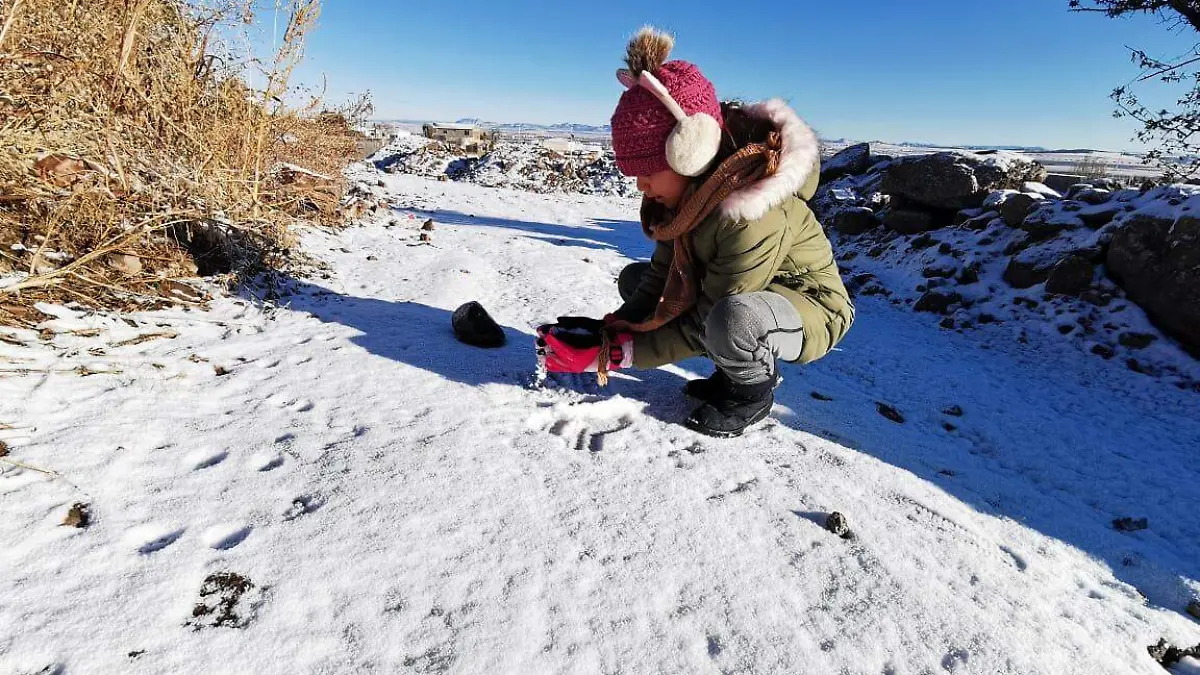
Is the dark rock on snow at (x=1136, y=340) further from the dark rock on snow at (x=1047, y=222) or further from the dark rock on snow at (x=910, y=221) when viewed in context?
the dark rock on snow at (x=910, y=221)

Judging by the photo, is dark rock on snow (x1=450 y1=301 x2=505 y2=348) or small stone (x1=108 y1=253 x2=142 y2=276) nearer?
small stone (x1=108 y1=253 x2=142 y2=276)

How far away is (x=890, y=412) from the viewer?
2.74 metres

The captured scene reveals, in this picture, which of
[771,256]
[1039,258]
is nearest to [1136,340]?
[1039,258]

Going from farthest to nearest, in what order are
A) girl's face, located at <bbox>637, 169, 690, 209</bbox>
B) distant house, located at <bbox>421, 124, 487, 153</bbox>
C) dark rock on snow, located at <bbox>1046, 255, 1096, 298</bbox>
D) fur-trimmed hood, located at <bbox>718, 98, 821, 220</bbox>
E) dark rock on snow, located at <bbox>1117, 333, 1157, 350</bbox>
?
distant house, located at <bbox>421, 124, 487, 153</bbox> → dark rock on snow, located at <bbox>1046, 255, 1096, 298</bbox> → dark rock on snow, located at <bbox>1117, 333, 1157, 350</bbox> → girl's face, located at <bbox>637, 169, 690, 209</bbox> → fur-trimmed hood, located at <bbox>718, 98, 821, 220</bbox>

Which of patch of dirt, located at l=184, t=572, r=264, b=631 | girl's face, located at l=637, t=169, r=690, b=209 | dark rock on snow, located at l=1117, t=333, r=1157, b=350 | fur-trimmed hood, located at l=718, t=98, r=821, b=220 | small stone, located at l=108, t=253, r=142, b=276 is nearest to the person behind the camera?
patch of dirt, located at l=184, t=572, r=264, b=631

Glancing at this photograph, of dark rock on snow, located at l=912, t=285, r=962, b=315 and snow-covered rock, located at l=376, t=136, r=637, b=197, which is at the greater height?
snow-covered rock, located at l=376, t=136, r=637, b=197

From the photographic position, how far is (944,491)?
1961 millimetres

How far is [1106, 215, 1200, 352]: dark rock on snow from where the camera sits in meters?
3.92

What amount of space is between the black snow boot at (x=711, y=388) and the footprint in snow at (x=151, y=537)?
1714 mm

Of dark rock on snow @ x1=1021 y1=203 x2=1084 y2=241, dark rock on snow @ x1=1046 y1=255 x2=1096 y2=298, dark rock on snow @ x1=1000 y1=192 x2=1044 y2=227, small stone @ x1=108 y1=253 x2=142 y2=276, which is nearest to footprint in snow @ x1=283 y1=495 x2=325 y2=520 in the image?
small stone @ x1=108 y1=253 x2=142 y2=276

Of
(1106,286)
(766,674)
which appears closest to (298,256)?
(766,674)

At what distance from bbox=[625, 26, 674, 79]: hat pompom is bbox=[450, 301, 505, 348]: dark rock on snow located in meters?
1.43

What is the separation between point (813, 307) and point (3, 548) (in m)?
2.30

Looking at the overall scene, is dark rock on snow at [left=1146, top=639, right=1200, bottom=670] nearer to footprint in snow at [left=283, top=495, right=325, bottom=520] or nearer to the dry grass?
footprint in snow at [left=283, top=495, right=325, bottom=520]
